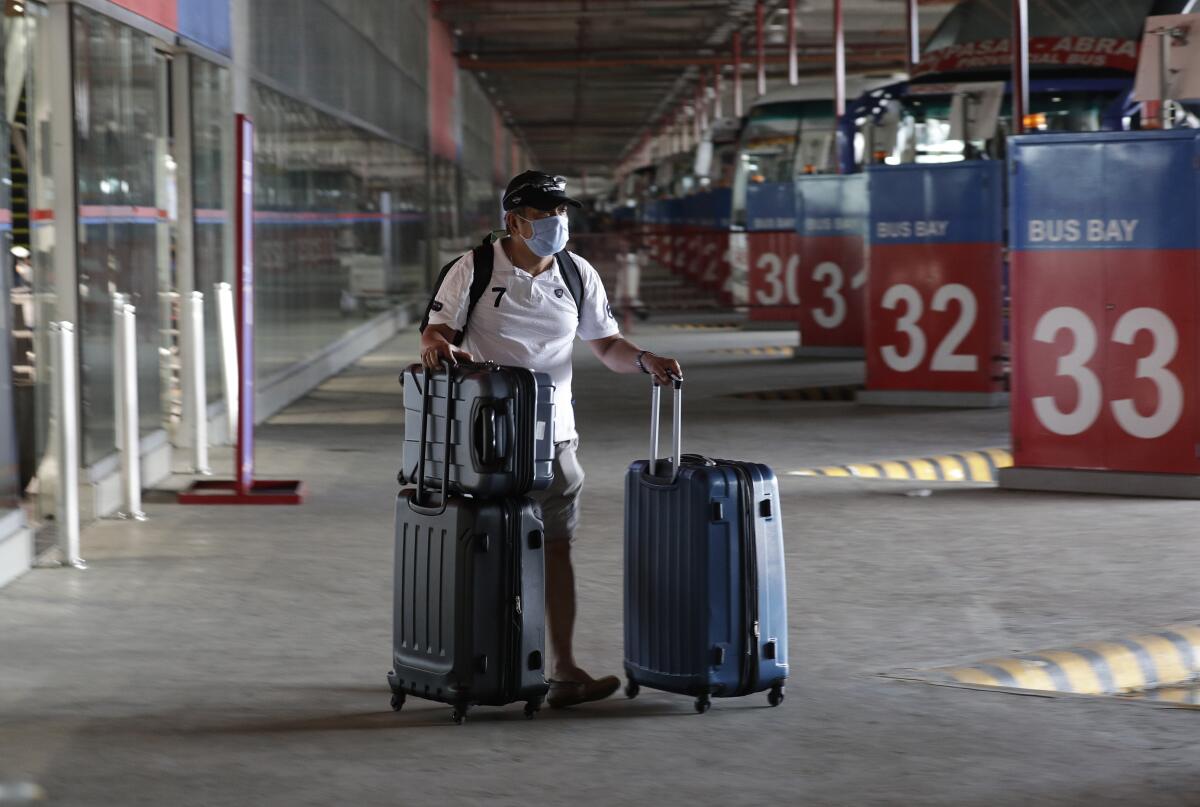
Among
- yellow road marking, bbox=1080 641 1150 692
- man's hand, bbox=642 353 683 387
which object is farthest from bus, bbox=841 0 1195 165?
man's hand, bbox=642 353 683 387

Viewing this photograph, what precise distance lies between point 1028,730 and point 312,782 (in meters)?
2.11

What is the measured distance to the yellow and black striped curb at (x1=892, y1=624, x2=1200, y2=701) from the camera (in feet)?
21.4

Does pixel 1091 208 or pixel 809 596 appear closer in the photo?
pixel 809 596

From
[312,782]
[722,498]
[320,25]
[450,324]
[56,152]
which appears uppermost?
[320,25]

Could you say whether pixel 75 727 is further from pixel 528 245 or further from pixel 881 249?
pixel 881 249

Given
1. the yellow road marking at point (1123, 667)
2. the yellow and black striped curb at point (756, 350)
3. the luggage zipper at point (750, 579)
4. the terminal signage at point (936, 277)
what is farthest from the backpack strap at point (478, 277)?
the yellow and black striped curb at point (756, 350)

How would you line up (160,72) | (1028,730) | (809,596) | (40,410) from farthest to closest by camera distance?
1. (160,72)
2. (40,410)
3. (809,596)
4. (1028,730)

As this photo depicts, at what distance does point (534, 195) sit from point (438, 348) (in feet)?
1.93

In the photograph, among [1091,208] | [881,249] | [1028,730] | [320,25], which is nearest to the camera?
[1028,730]

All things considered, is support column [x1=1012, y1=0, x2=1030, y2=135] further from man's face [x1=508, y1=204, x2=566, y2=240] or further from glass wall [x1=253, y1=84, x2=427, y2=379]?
man's face [x1=508, y1=204, x2=566, y2=240]

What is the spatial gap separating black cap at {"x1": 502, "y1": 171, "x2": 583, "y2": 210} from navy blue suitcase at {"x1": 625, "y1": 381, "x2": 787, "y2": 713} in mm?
753

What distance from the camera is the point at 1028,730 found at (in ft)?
18.5

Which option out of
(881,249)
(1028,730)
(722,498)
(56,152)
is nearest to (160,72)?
(56,152)

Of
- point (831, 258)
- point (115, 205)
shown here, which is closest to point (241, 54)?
point (115, 205)
